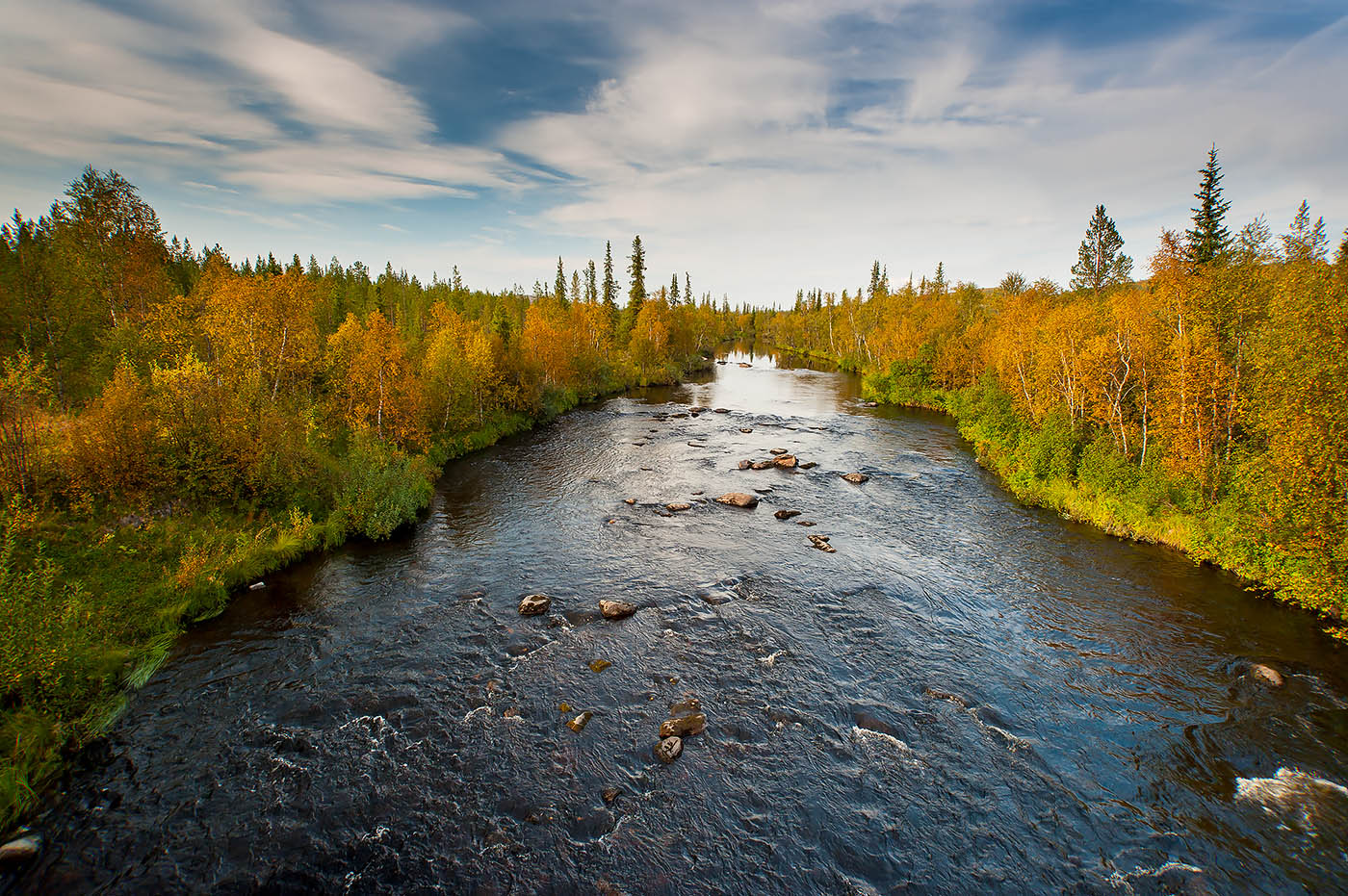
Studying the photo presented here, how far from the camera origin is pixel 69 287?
3388 cm

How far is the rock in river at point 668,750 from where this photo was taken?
42.9ft

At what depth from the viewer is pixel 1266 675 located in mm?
15867

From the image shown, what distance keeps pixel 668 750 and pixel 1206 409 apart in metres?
29.4

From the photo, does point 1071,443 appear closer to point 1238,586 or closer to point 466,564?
point 1238,586

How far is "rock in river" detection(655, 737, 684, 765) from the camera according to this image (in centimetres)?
1306

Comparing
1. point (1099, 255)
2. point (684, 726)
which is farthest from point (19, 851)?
point (1099, 255)

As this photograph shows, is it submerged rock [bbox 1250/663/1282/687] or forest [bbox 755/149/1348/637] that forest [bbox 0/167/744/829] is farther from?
forest [bbox 755/149/1348/637]

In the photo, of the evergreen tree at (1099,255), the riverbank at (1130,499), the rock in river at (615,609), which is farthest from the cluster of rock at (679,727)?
the evergreen tree at (1099,255)

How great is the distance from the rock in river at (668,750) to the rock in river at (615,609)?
20.0 ft

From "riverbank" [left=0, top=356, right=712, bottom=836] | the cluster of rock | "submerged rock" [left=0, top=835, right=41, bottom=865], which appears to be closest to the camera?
"submerged rock" [left=0, top=835, right=41, bottom=865]

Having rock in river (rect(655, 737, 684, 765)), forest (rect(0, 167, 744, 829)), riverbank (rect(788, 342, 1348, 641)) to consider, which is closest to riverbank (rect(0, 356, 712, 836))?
forest (rect(0, 167, 744, 829))

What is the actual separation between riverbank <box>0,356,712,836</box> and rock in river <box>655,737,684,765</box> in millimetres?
Result: 13719

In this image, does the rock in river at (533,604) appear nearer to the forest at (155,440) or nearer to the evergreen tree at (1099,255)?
the forest at (155,440)

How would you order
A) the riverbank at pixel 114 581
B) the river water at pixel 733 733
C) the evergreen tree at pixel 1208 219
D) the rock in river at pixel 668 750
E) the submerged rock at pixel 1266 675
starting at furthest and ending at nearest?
the evergreen tree at pixel 1208 219
the submerged rock at pixel 1266 675
the rock in river at pixel 668 750
the riverbank at pixel 114 581
the river water at pixel 733 733
